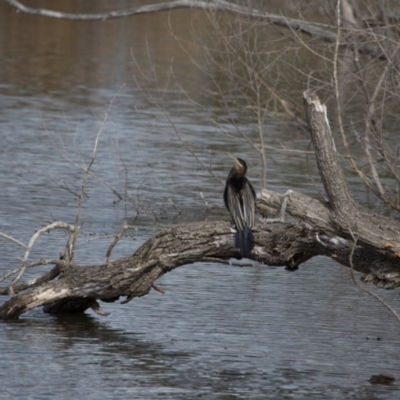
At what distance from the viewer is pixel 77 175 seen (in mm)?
15023

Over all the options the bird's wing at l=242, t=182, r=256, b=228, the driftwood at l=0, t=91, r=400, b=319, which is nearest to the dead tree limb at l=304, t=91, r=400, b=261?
the driftwood at l=0, t=91, r=400, b=319

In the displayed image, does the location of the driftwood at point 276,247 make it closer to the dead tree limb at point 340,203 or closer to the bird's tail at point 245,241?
the dead tree limb at point 340,203

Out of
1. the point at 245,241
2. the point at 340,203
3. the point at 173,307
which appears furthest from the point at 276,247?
the point at 173,307

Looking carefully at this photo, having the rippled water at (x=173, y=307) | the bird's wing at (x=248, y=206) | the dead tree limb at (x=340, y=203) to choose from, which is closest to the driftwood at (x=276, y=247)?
the dead tree limb at (x=340, y=203)

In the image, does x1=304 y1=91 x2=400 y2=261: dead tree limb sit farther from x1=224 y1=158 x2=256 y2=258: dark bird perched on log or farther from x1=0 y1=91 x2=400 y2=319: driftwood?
x1=224 y1=158 x2=256 y2=258: dark bird perched on log

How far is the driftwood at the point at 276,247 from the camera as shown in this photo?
7578 millimetres

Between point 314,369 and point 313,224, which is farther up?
point 313,224

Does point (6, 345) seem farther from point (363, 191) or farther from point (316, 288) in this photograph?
point (363, 191)

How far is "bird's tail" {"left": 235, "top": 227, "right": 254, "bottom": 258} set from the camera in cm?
787

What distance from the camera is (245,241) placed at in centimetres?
786

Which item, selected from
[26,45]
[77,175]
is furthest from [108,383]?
[26,45]

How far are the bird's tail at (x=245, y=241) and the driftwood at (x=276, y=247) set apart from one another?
0.13 meters

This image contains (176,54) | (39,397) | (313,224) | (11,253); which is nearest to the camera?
(39,397)

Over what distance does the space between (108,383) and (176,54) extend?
19046mm
